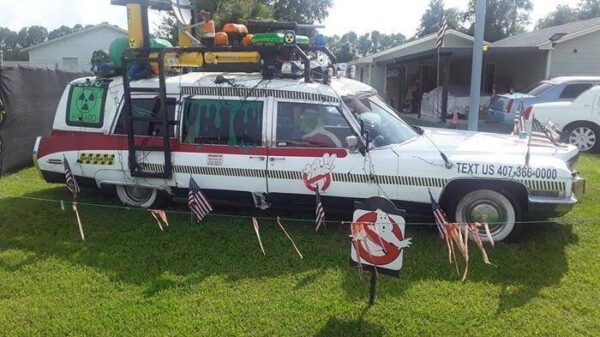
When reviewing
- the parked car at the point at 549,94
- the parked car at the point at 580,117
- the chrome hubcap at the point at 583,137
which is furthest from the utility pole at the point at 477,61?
the chrome hubcap at the point at 583,137

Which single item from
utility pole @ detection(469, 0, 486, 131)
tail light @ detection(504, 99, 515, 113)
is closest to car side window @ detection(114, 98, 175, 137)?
utility pole @ detection(469, 0, 486, 131)

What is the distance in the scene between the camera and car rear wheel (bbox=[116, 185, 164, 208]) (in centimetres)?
618

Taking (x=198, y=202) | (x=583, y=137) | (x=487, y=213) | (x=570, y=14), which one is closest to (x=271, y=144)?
(x=198, y=202)

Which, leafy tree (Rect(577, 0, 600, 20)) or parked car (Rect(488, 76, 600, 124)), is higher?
leafy tree (Rect(577, 0, 600, 20))

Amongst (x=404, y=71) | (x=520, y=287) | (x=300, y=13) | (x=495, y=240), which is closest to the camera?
(x=520, y=287)

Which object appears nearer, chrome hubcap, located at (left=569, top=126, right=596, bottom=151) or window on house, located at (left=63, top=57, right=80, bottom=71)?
chrome hubcap, located at (left=569, top=126, right=596, bottom=151)

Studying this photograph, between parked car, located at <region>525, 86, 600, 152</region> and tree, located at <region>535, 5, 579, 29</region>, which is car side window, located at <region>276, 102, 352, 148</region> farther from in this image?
tree, located at <region>535, 5, 579, 29</region>

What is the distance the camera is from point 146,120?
5770 millimetres

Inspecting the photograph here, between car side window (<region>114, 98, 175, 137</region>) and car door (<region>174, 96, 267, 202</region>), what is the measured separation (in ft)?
0.65

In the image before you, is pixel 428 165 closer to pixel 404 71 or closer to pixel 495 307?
pixel 495 307

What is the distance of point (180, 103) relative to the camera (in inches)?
226

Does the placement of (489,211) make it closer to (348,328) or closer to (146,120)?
(348,328)

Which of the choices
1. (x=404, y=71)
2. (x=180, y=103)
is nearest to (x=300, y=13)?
(x=404, y=71)

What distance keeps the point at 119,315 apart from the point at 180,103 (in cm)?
272
